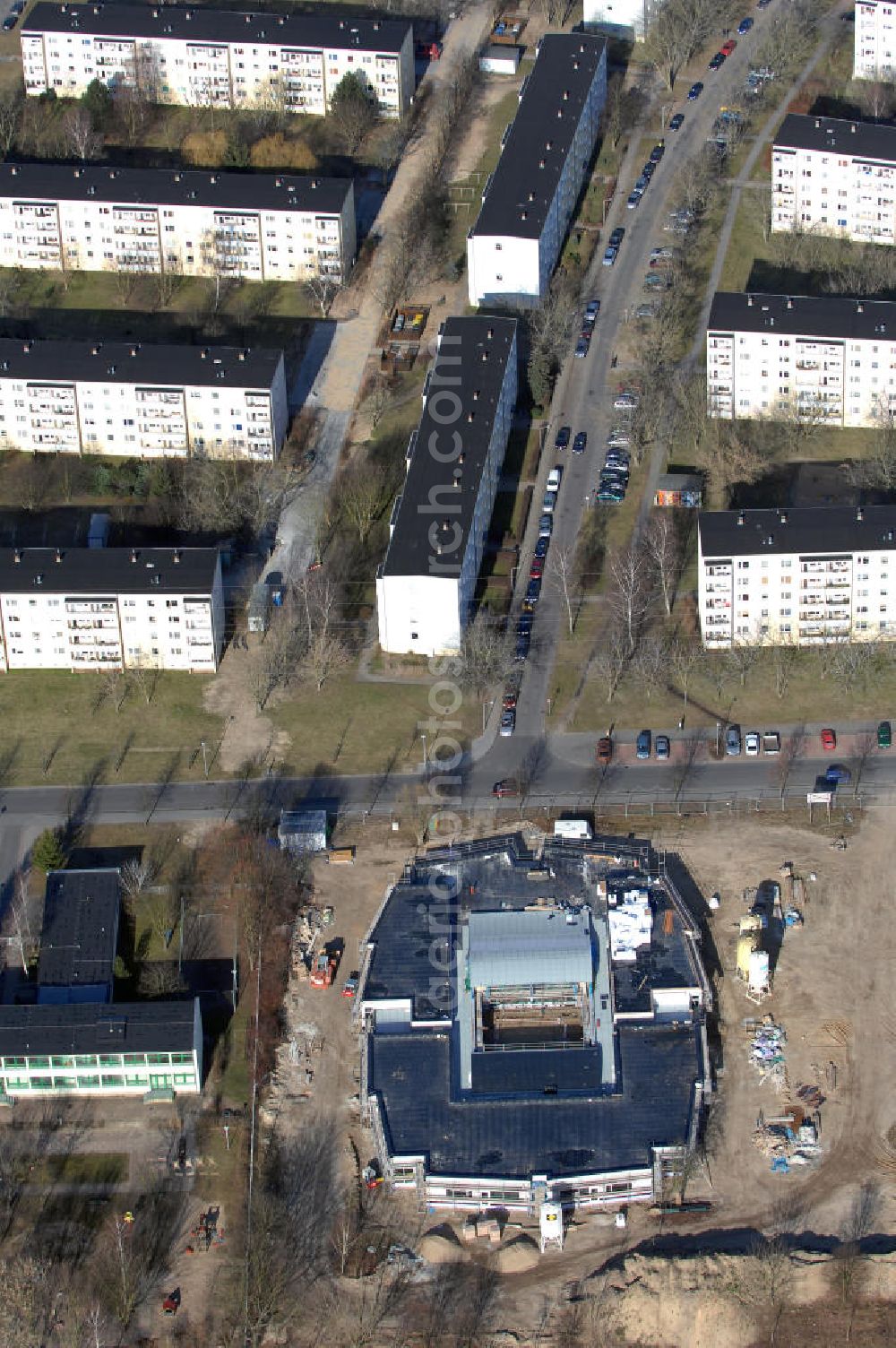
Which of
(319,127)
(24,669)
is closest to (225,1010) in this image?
(24,669)

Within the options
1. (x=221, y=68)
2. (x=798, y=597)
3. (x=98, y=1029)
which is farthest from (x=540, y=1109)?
(x=221, y=68)

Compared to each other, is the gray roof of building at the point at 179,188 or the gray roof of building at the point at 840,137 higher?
the gray roof of building at the point at 840,137

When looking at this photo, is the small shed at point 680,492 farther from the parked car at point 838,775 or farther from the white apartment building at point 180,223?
the white apartment building at point 180,223

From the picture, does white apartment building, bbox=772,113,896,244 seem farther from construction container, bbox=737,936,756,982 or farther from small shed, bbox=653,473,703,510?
construction container, bbox=737,936,756,982

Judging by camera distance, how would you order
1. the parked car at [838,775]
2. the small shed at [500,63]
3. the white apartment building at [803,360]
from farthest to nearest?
1. the small shed at [500,63]
2. the white apartment building at [803,360]
3. the parked car at [838,775]

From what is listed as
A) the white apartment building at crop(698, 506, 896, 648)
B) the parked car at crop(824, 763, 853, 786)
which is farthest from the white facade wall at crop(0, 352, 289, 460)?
the parked car at crop(824, 763, 853, 786)

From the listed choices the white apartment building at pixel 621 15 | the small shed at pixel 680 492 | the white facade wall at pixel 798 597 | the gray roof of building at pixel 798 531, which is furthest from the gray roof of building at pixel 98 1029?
the white apartment building at pixel 621 15

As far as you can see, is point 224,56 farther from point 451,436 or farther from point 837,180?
point 451,436
